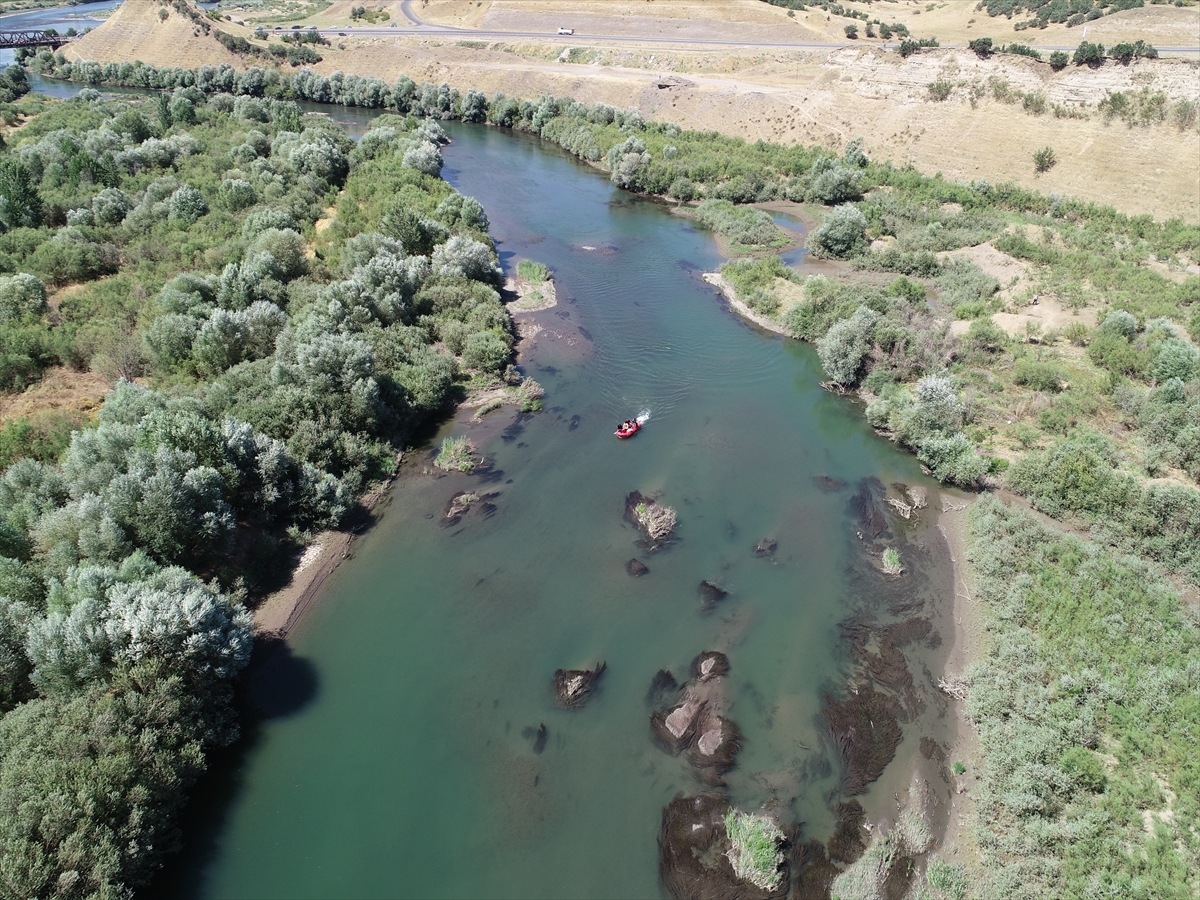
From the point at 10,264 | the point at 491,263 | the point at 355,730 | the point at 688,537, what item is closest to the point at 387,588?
the point at 355,730

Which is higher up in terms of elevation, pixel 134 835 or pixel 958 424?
pixel 958 424

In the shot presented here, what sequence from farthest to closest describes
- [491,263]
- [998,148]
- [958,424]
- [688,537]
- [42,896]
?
[998,148] → [491,263] → [958,424] → [688,537] → [42,896]

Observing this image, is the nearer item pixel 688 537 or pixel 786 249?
pixel 688 537

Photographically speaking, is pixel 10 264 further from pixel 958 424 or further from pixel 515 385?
pixel 958 424

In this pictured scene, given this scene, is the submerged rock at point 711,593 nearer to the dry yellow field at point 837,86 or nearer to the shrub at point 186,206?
the shrub at point 186,206

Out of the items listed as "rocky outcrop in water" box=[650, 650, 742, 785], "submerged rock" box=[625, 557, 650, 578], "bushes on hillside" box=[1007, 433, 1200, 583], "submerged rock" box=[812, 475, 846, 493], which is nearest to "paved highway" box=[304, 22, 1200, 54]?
"bushes on hillside" box=[1007, 433, 1200, 583]

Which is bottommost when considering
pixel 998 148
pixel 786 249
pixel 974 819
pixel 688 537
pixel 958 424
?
pixel 974 819

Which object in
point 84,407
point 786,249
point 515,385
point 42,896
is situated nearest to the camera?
point 42,896

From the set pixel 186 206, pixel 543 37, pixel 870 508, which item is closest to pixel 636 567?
pixel 870 508

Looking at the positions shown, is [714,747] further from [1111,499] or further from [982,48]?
[982,48]
